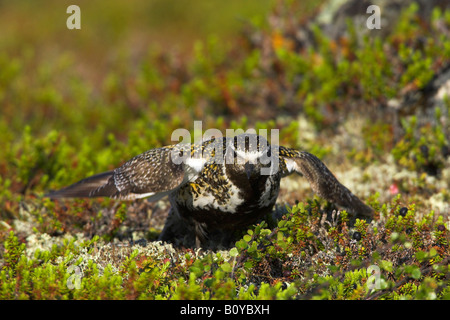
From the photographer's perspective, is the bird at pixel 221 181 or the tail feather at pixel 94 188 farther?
the tail feather at pixel 94 188

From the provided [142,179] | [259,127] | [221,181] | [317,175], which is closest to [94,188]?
[142,179]

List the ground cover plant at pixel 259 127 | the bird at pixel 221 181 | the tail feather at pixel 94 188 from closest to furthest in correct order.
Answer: the ground cover plant at pixel 259 127 < the bird at pixel 221 181 < the tail feather at pixel 94 188

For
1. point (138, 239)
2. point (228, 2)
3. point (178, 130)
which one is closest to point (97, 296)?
point (138, 239)

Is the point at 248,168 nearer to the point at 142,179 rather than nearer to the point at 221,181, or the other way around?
the point at 221,181

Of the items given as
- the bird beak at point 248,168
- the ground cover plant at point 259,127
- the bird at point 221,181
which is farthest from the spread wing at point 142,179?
the bird beak at point 248,168

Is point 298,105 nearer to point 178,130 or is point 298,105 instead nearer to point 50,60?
point 178,130

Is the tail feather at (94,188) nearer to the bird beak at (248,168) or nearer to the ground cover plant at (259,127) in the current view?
the ground cover plant at (259,127)
